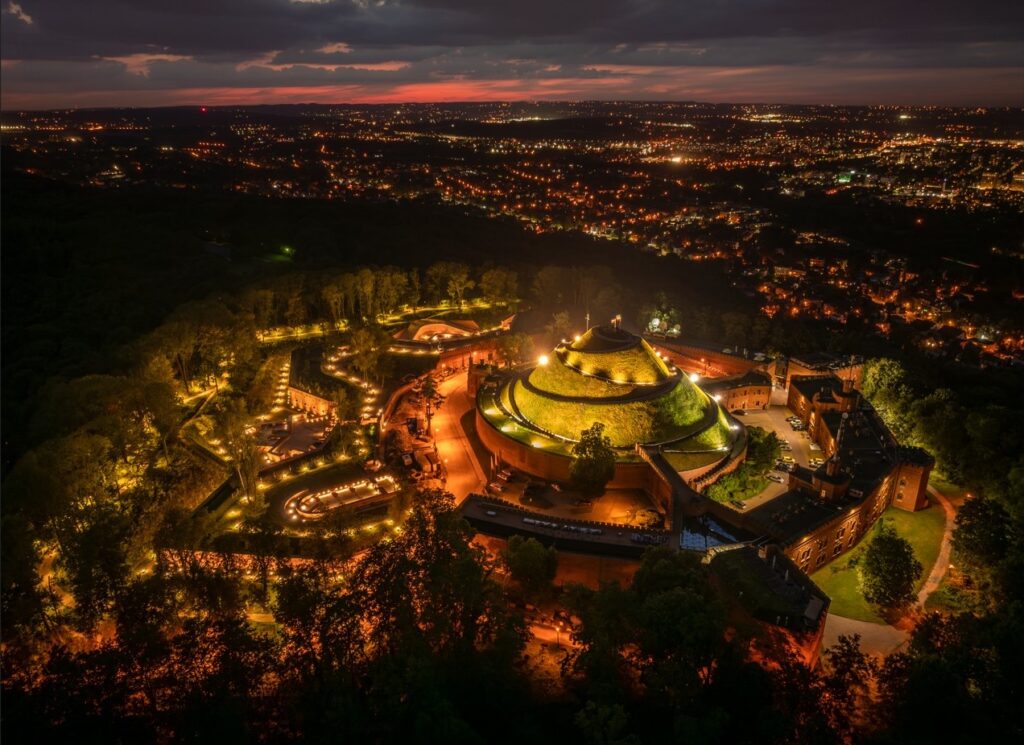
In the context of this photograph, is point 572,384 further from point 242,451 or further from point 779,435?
point 242,451

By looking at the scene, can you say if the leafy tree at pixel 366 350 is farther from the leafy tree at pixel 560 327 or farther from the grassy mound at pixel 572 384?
the leafy tree at pixel 560 327

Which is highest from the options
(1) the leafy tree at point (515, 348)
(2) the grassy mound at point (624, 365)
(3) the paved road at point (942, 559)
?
(2) the grassy mound at point (624, 365)

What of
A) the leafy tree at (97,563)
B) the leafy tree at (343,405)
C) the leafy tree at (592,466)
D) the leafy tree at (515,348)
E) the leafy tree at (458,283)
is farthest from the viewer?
the leafy tree at (458,283)

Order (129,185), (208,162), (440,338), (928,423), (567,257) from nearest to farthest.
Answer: (928,423) → (440,338) → (567,257) → (129,185) → (208,162)

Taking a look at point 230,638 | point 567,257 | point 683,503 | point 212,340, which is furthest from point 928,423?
point 567,257

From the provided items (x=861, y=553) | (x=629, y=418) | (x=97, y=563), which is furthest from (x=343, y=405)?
(x=861, y=553)

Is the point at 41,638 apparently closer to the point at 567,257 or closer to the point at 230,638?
the point at 230,638

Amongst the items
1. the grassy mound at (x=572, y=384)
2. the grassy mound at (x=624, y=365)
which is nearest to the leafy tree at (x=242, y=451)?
the grassy mound at (x=572, y=384)
